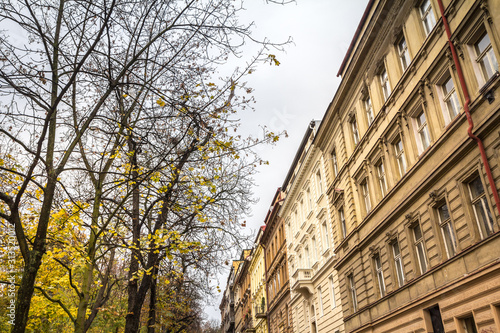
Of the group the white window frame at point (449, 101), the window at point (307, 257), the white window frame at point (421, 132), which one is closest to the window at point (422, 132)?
the white window frame at point (421, 132)

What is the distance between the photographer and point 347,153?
820 inches

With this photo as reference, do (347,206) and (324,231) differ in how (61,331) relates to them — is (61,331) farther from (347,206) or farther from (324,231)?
→ (347,206)

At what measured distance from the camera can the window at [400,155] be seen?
49.5 feet

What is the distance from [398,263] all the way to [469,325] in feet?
14.3

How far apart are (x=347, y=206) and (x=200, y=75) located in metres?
14.1

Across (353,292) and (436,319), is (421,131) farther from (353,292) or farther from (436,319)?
(353,292)

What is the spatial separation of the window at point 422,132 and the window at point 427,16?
2.68 metres

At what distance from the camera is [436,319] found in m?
12.3

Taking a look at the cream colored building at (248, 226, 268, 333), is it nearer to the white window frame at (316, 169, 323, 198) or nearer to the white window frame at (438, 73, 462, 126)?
the white window frame at (316, 169, 323, 198)

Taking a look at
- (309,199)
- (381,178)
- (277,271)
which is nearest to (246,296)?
(277,271)

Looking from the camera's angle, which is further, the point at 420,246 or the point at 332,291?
the point at 332,291

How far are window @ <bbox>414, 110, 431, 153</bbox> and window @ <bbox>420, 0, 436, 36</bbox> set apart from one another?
2.68 metres

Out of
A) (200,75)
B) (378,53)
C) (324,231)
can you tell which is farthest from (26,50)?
(324,231)

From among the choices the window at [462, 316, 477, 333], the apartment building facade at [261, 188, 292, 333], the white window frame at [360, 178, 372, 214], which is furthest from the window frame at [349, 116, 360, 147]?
the apartment building facade at [261, 188, 292, 333]
